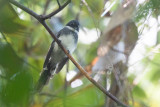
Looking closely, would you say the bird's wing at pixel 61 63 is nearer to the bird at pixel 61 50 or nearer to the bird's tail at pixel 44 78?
the bird at pixel 61 50

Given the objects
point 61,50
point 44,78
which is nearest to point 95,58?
point 61,50

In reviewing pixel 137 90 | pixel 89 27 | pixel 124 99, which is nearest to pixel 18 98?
pixel 124 99

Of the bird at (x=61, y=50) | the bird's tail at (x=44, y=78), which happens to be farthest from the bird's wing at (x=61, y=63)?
the bird's tail at (x=44, y=78)

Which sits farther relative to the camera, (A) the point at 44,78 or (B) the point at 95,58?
(B) the point at 95,58

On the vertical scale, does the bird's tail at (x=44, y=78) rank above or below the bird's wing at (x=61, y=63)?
above

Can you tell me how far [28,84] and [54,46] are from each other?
2.22m

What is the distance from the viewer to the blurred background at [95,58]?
24.4 inches

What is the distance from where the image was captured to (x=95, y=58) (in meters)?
3.03

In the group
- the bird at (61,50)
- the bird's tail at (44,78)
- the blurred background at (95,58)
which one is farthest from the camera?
the bird at (61,50)

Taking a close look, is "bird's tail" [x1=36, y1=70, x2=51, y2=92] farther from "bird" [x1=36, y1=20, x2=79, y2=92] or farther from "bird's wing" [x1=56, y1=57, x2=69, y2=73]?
"bird's wing" [x1=56, y1=57, x2=69, y2=73]

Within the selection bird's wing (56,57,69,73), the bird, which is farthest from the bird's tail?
bird's wing (56,57,69,73)

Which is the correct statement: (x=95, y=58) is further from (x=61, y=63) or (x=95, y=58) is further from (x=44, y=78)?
(x=44, y=78)

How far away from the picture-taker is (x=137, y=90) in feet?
10.8

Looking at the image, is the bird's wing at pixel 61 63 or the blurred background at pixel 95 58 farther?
the bird's wing at pixel 61 63
